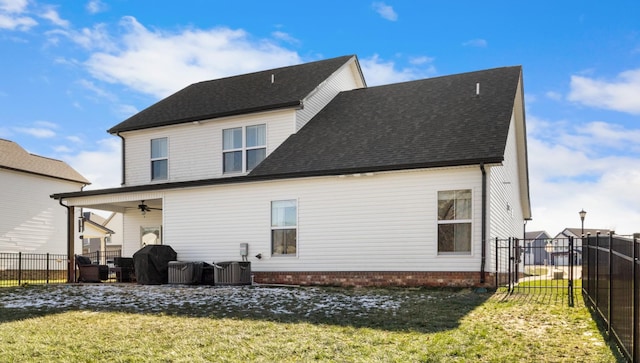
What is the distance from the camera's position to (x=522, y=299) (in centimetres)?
1266

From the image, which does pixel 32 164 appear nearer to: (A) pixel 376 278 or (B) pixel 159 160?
(B) pixel 159 160

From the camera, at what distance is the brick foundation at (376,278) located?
1491 centimetres

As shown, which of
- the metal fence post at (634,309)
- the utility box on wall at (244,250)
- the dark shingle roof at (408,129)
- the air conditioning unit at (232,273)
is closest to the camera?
the metal fence post at (634,309)

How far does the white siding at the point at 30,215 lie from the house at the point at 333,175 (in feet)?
25.3

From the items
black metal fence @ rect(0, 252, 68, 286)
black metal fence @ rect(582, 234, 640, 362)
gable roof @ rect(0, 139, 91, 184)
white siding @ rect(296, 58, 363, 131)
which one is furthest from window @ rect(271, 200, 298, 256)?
gable roof @ rect(0, 139, 91, 184)

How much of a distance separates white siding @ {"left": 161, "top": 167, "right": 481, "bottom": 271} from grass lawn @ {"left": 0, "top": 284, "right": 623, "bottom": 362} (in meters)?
1.85

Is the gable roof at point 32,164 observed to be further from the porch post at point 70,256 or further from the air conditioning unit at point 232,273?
the air conditioning unit at point 232,273

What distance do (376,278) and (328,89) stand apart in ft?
29.1

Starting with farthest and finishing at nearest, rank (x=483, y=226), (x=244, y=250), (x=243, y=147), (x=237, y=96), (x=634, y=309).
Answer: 1. (x=237, y=96)
2. (x=243, y=147)
3. (x=244, y=250)
4. (x=483, y=226)
5. (x=634, y=309)

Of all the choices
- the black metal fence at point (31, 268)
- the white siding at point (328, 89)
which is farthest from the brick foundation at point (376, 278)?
the black metal fence at point (31, 268)

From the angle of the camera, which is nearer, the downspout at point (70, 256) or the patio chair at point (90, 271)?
the patio chair at point (90, 271)

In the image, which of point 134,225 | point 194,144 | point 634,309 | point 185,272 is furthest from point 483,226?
point 134,225

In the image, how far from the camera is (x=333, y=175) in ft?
54.4

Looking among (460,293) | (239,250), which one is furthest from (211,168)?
(460,293)
